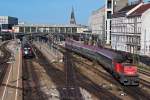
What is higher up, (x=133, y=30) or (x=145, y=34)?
(x=133, y=30)

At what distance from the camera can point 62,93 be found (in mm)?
45906

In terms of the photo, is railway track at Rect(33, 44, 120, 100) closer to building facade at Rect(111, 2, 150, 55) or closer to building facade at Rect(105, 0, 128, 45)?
building facade at Rect(111, 2, 150, 55)

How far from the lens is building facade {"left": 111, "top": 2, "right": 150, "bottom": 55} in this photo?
116688 mm

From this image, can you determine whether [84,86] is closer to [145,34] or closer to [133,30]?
[145,34]

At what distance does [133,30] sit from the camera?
12475cm

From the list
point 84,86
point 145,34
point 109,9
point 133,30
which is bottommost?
point 84,86

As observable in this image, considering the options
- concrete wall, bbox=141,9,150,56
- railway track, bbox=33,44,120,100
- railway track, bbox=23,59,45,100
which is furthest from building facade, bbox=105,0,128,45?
railway track, bbox=23,59,45,100

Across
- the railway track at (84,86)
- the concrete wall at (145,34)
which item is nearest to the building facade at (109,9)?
the concrete wall at (145,34)

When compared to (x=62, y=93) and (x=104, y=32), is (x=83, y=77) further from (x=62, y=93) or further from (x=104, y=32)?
(x=104, y=32)

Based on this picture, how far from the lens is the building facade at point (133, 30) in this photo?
116688mm

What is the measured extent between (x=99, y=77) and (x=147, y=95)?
17.4 meters

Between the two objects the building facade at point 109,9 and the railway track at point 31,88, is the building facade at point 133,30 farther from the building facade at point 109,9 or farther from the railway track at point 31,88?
the railway track at point 31,88

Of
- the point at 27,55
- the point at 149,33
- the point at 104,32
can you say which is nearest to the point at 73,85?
the point at 27,55

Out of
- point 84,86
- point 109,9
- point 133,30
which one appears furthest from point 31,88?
point 109,9
